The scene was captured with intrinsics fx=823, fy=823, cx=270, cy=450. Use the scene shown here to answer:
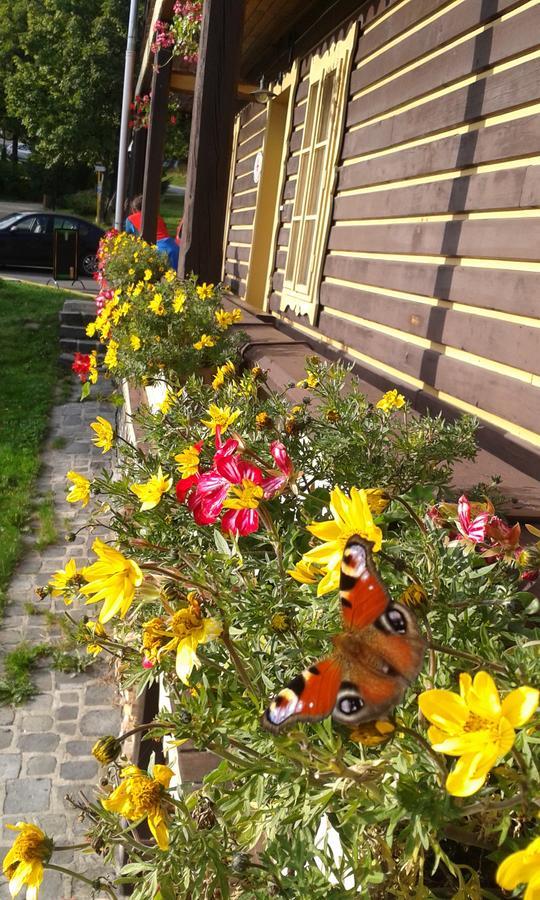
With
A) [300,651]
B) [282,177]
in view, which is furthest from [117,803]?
[282,177]

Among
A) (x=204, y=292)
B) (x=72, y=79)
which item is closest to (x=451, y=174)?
(x=204, y=292)

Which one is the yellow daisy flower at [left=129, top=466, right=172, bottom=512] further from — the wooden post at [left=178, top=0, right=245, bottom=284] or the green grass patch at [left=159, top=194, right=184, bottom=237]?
the green grass patch at [left=159, top=194, right=184, bottom=237]

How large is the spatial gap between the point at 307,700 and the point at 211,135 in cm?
375

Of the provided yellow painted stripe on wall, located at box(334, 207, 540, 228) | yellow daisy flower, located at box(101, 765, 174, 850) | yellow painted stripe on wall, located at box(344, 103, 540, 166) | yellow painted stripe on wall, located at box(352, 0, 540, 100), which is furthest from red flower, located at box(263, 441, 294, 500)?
yellow painted stripe on wall, located at box(352, 0, 540, 100)

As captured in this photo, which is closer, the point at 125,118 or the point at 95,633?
the point at 95,633

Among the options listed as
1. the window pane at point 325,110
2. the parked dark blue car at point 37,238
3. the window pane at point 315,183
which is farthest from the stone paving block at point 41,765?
the parked dark blue car at point 37,238

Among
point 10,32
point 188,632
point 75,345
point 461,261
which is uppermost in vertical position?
point 10,32

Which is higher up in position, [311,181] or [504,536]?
[311,181]

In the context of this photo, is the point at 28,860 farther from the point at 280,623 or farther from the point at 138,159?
the point at 138,159

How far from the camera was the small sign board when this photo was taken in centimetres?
1483

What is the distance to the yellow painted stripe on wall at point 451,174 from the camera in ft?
9.61

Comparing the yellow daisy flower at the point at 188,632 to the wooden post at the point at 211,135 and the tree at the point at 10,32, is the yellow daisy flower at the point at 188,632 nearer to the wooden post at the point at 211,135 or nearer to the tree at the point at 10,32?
the wooden post at the point at 211,135

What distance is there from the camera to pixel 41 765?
3.53m

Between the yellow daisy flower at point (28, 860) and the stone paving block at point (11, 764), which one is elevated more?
the yellow daisy flower at point (28, 860)
